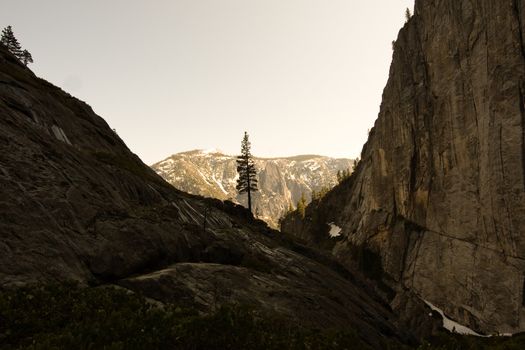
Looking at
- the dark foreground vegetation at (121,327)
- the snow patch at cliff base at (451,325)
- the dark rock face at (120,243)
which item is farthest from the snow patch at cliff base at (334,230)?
the dark foreground vegetation at (121,327)

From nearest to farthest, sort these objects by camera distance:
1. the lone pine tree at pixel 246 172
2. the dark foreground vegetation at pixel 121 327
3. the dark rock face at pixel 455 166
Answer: the dark foreground vegetation at pixel 121 327 < the dark rock face at pixel 455 166 < the lone pine tree at pixel 246 172

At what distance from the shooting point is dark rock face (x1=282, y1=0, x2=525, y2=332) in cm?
4750

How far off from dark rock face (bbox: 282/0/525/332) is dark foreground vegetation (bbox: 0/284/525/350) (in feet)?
138

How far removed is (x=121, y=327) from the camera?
10781 mm

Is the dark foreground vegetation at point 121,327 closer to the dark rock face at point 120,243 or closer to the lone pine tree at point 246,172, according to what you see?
the dark rock face at point 120,243

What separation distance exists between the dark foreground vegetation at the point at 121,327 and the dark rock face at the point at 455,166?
4203cm

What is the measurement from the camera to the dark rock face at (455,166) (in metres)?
47.5

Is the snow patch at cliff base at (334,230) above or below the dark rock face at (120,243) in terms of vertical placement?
below

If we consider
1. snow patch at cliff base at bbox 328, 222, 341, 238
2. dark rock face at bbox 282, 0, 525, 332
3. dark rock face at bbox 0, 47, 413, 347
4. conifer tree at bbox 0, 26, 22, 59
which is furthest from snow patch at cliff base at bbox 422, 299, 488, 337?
conifer tree at bbox 0, 26, 22, 59

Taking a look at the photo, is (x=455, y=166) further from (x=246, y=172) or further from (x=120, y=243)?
(x=120, y=243)

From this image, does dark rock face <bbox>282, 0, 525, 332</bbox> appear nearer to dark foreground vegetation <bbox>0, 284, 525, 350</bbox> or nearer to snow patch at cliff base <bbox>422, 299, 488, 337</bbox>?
snow patch at cliff base <bbox>422, 299, 488, 337</bbox>

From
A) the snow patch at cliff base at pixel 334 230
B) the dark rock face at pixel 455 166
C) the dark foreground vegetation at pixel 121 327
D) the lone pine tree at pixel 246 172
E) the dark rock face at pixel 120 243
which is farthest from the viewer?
the snow patch at cliff base at pixel 334 230

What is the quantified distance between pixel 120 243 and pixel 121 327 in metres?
10.2

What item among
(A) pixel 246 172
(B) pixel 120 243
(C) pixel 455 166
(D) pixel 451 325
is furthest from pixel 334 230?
(B) pixel 120 243
